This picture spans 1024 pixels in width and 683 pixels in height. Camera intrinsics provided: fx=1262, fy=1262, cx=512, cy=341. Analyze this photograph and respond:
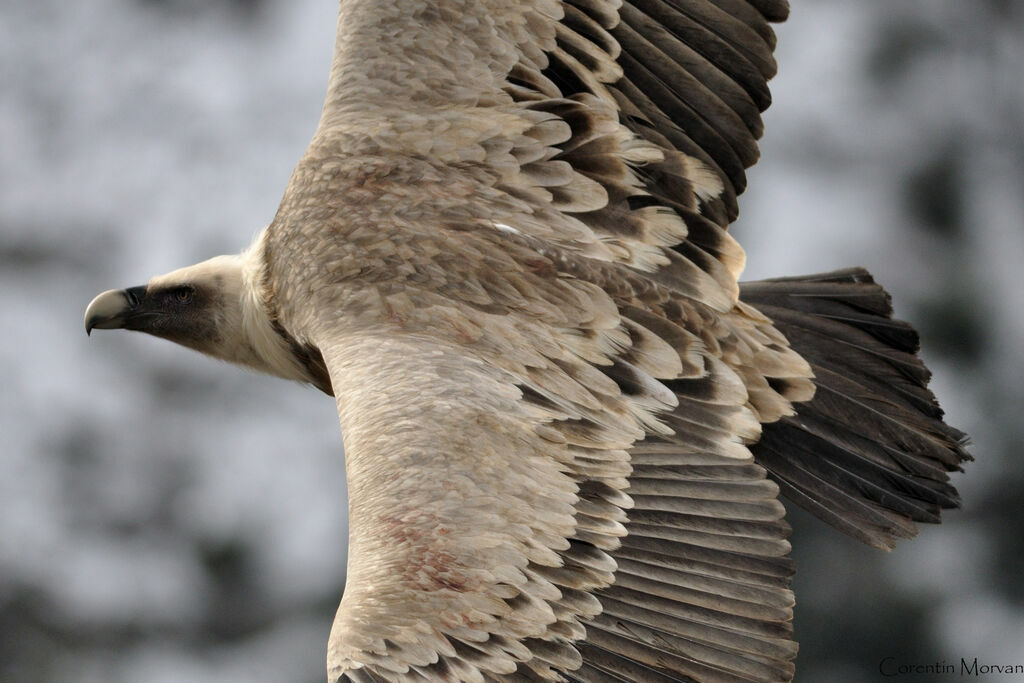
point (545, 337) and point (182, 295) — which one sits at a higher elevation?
point (545, 337)

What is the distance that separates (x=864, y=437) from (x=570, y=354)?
3.46 ft

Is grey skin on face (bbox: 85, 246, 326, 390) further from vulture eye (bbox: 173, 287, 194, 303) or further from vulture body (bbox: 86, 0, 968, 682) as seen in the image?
vulture body (bbox: 86, 0, 968, 682)

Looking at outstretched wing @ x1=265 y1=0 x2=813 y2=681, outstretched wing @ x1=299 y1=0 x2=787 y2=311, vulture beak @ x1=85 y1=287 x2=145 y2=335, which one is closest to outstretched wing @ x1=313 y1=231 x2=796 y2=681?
outstretched wing @ x1=265 y1=0 x2=813 y2=681

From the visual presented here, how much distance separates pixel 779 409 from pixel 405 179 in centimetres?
143

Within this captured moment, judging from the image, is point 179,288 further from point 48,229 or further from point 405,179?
point 48,229

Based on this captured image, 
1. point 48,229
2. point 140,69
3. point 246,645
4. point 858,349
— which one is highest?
point 858,349

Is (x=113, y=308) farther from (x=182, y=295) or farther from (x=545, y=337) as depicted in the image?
(x=545, y=337)

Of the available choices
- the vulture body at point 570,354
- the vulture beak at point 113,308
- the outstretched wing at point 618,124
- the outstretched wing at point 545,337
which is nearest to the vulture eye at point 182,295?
the vulture beak at point 113,308

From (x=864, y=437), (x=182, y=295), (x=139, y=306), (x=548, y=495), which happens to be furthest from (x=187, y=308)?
(x=864, y=437)

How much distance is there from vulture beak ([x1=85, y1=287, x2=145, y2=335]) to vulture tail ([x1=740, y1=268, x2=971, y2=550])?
260 cm

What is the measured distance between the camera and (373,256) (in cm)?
404

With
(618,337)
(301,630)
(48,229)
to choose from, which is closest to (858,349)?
(618,337)

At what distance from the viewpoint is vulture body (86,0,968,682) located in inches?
128

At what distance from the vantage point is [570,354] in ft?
12.3
